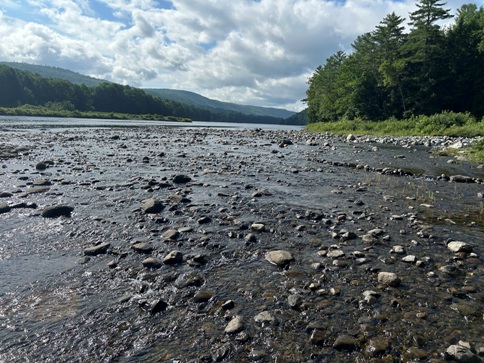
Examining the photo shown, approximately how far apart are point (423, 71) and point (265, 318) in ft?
235

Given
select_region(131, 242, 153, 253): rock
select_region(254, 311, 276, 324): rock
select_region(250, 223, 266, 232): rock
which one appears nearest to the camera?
select_region(254, 311, 276, 324): rock

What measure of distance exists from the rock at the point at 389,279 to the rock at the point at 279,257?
1.87 m

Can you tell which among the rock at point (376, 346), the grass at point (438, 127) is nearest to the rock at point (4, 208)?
the rock at point (376, 346)

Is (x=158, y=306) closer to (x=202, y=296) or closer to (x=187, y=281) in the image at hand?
(x=202, y=296)

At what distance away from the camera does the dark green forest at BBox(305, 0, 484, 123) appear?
2357 inches

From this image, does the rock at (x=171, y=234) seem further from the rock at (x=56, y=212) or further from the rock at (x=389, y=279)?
the rock at (x=389, y=279)

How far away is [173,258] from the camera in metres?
6.92

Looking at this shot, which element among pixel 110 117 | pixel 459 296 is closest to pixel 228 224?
pixel 459 296

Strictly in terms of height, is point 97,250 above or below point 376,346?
below

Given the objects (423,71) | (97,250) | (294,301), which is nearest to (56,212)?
(97,250)

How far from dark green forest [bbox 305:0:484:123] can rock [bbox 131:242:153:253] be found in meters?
62.9

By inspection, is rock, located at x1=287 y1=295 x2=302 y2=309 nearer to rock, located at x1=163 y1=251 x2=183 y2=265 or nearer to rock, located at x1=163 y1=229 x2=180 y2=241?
rock, located at x1=163 y1=251 x2=183 y2=265

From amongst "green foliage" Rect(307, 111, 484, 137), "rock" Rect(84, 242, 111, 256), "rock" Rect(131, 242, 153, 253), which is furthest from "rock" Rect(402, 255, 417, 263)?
"green foliage" Rect(307, 111, 484, 137)

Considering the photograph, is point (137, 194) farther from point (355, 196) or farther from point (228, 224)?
point (355, 196)
